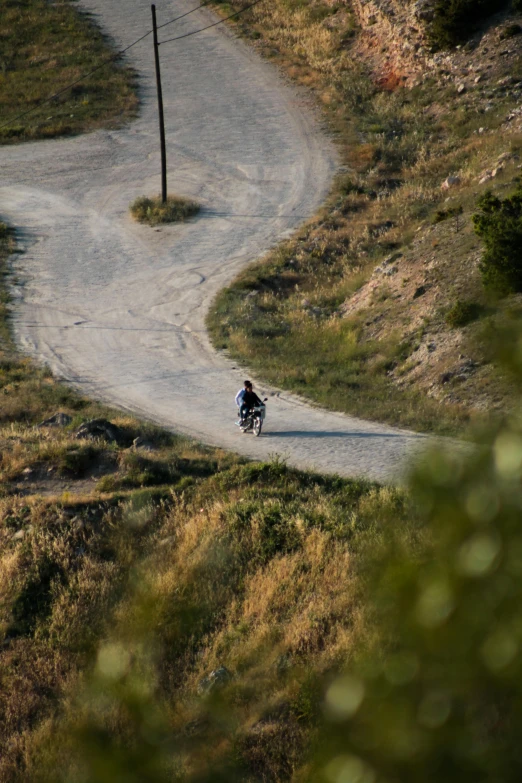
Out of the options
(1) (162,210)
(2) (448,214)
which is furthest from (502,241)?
(1) (162,210)

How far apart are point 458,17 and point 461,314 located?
27.6 meters

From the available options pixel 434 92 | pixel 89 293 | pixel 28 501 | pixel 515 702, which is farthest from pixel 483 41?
pixel 515 702

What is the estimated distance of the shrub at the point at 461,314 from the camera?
21.1m

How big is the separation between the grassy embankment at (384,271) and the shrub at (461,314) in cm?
5

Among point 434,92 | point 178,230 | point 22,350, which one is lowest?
point 22,350

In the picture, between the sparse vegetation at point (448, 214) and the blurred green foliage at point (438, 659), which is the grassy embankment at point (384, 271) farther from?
the blurred green foliage at point (438, 659)

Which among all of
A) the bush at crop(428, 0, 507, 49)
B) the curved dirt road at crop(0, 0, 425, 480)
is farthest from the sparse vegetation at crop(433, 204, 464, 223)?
the bush at crop(428, 0, 507, 49)

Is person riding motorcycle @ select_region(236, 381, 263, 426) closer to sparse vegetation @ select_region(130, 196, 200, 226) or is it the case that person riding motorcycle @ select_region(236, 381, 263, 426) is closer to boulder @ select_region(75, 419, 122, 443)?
boulder @ select_region(75, 419, 122, 443)

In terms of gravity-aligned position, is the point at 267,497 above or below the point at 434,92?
below

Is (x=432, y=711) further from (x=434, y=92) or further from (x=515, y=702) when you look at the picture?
(x=434, y=92)

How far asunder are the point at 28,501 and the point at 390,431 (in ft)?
25.3

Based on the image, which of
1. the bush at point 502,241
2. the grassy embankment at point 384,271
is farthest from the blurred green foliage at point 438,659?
the bush at point 502,241

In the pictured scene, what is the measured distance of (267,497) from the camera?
13281 millimetres

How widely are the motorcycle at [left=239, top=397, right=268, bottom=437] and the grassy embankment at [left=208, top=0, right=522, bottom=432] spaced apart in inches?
99.5
